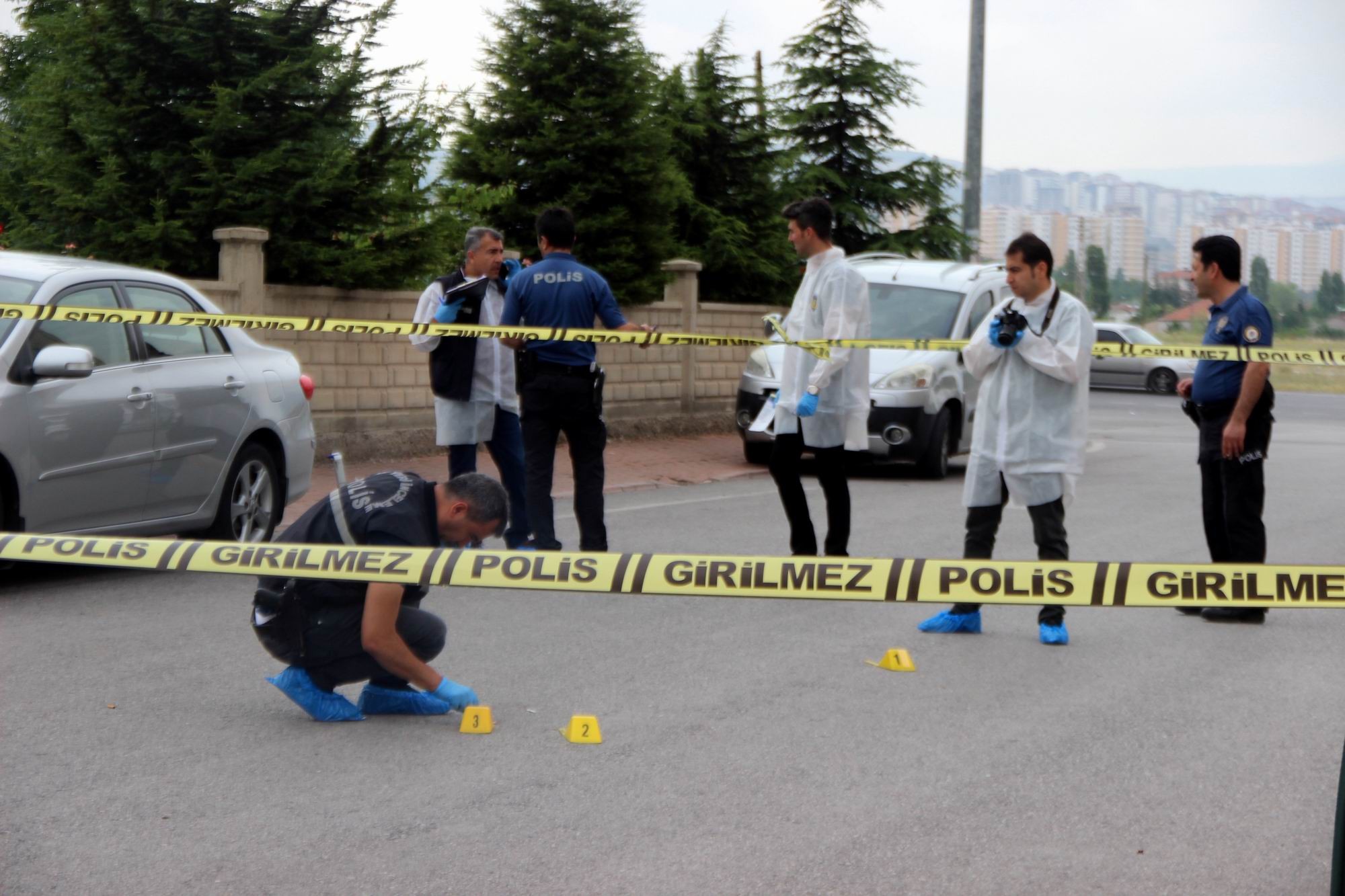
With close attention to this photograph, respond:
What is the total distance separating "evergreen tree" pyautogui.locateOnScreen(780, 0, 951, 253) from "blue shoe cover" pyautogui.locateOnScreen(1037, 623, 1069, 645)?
1635 cm

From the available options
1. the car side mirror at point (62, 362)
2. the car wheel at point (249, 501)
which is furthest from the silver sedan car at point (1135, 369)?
the car side mirror at point (62, 362)

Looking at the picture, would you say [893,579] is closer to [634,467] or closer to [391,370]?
[634,467]

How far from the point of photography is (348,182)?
14055 mm

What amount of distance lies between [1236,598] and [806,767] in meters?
1.66

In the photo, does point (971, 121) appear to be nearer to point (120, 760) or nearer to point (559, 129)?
point (559, 129)

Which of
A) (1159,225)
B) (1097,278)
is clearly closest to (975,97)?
(1097,278)

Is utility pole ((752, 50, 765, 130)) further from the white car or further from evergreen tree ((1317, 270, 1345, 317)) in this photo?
evergreen tree ((1317, 270, 1345, 317))

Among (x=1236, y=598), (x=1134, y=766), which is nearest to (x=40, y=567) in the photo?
(x=1134, y=766)

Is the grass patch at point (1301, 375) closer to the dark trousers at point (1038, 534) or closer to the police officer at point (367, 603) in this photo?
the dark trousers at point (1038, 534)

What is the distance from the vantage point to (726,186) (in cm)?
2150

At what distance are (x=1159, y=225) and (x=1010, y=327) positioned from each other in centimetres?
14711

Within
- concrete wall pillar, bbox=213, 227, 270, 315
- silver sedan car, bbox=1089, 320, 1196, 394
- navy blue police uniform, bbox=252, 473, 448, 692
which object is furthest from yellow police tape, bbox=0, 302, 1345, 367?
silver sedan car, bbox=1089, 320, 1196, 394

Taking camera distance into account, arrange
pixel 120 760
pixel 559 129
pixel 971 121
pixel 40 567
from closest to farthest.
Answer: pixel 120 760
pixel 40 567
pixel 559 129
pixel 971 121

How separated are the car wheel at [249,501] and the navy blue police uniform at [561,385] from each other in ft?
4.85
